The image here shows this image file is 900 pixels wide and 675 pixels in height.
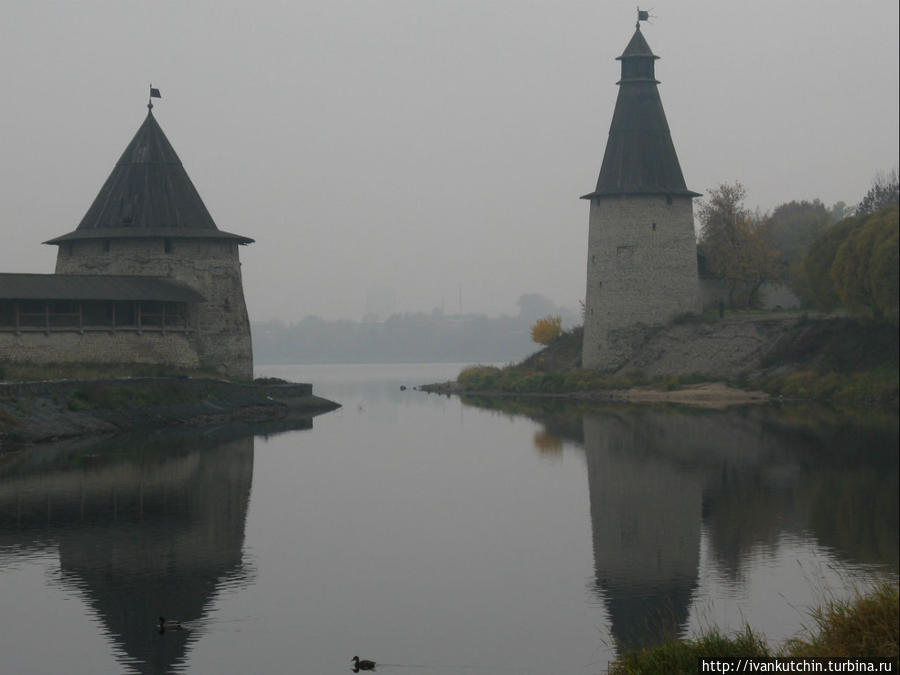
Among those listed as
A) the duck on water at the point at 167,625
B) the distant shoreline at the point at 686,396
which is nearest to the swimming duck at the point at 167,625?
the duck on water at the point at 167,625

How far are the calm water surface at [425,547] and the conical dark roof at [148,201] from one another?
1099cm

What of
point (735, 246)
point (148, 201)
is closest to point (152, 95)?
point (148, 201)

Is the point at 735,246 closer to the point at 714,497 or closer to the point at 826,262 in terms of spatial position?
the point at 826,262

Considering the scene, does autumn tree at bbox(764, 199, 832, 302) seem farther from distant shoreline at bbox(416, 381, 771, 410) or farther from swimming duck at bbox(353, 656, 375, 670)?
swimming duck at bbox(353, 656, 375, 670)

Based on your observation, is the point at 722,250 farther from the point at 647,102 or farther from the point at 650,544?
the point at 650,544

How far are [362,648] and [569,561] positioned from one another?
150 inches

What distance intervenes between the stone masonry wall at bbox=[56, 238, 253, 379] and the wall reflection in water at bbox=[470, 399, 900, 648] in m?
10.5

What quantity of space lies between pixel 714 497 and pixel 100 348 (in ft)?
61.8

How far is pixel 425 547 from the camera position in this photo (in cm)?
1490

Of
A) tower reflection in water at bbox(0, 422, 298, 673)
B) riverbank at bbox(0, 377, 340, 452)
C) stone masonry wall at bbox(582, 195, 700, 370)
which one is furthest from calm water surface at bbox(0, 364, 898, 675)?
stone masonry wall at bbox(582, 195, 700, 370)

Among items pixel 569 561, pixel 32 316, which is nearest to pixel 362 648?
pixel 569 561

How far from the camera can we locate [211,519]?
16.5m

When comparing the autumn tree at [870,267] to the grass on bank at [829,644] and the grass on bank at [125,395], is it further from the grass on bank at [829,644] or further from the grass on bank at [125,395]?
the grass on bank at [829,644]

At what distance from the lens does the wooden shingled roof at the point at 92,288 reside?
101 feet
